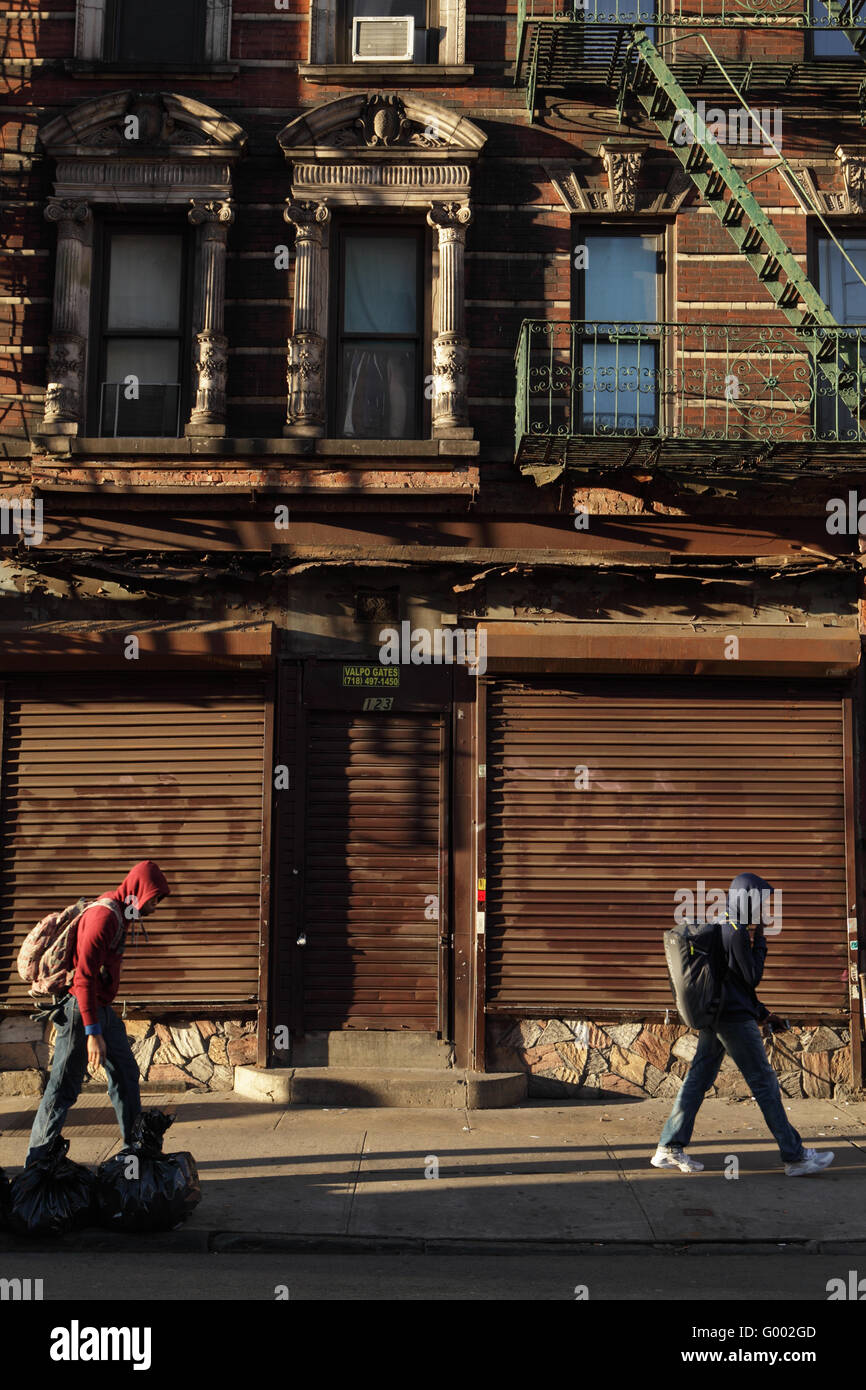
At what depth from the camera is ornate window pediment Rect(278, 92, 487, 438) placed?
11.4 meters

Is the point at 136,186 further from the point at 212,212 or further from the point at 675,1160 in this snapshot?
the point at 675,1160

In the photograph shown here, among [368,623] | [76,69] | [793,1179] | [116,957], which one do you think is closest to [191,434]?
[368,623]

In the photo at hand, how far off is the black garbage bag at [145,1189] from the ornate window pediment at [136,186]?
690 centimetres

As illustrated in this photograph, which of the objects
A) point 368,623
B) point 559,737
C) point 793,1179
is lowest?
point 793,1179

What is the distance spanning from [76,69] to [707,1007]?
34.0ft

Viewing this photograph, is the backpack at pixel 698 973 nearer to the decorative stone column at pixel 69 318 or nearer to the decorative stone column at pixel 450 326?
the decorative stone column at pixel 450 326

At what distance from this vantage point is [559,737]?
36.0 feet

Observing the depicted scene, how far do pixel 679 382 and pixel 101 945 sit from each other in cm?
755

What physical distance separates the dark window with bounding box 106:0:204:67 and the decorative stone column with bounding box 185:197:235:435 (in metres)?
1.82

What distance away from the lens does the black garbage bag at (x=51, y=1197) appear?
6.59 metres

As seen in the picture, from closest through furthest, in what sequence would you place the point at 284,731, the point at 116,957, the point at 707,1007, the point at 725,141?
the point at 116,957 → the point at 707,1007 → the point at 284,731 → the point at 725,141

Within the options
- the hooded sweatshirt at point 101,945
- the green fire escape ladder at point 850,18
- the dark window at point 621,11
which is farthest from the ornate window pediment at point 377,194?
the hooded sweatshirt at point 101,945

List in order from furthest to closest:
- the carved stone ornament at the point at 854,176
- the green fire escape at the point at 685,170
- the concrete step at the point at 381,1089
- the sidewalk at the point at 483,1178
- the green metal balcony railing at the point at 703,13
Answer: the carved stone ornament at the point at 854,176 < the green metal balcony railing at the point at 703,13 < the green fire escape at the point at 685,170 < the concrete step at the point at 381,1089 < the sidewalk at the point at 483,1178
